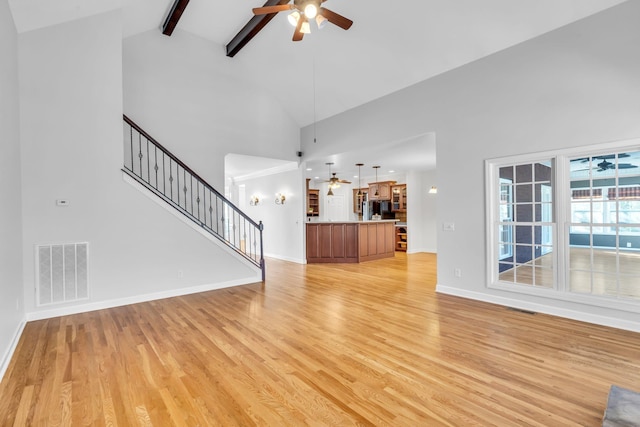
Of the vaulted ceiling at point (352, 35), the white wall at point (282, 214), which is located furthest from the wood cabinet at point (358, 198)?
the vaulted ceiling at point (352, 35)

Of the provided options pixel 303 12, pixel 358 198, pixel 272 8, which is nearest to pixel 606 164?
pixel 303 12

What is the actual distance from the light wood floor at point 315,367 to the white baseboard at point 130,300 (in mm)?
152

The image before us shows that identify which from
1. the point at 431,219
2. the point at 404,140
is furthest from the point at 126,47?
the point at 431,219

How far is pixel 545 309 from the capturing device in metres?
3.80

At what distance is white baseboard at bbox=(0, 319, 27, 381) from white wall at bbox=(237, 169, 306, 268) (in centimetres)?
523

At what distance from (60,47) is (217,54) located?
279 centimetres

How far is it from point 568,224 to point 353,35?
4.03 meters

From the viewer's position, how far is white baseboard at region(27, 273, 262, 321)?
377cm

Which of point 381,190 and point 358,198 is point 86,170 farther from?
point 358,198

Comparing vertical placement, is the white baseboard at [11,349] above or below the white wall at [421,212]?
below

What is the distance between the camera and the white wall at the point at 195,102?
546cm

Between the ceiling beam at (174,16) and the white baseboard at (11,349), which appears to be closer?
the white baseboard at (11,349)

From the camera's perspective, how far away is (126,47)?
5289 millimetres

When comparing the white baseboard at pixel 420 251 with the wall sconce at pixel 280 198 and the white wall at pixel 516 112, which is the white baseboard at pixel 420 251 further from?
the white wall at pixel 516 112
